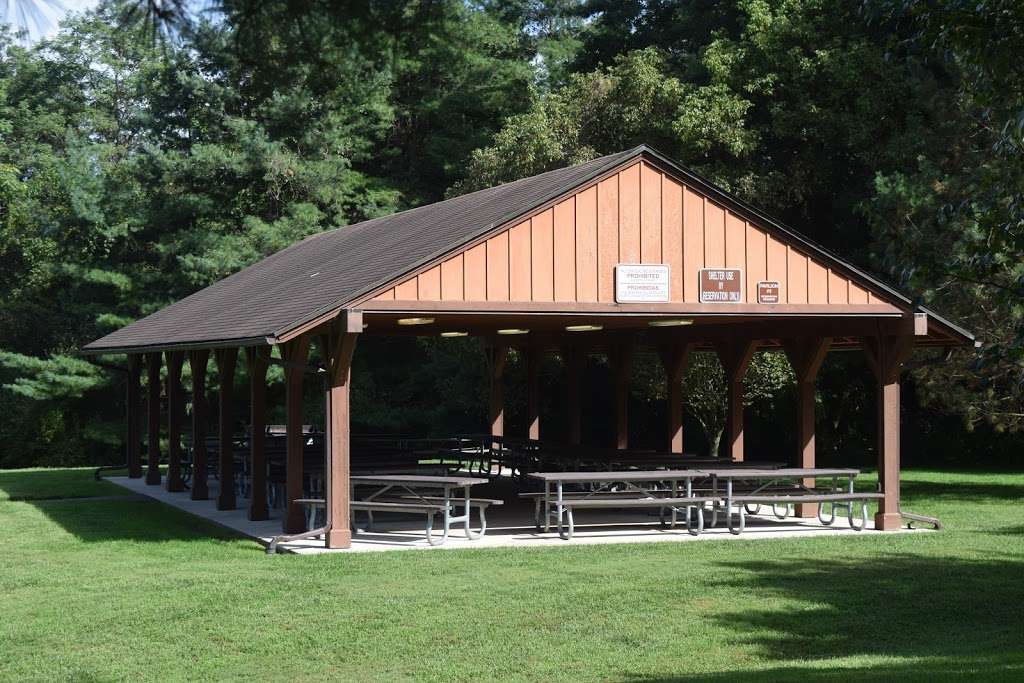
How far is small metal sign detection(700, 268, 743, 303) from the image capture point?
577 inches

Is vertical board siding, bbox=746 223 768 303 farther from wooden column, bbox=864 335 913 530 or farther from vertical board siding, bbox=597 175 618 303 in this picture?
wooden column, bbox=864 335 913 530

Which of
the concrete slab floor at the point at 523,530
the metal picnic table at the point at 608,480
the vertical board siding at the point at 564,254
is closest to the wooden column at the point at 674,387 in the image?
the concrete slab floor at the point at 523,530

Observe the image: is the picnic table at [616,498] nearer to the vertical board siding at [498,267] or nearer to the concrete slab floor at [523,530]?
the concrete slab floor at [523,530]

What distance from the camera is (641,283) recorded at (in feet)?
47.2

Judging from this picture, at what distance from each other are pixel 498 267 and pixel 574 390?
9161 mm

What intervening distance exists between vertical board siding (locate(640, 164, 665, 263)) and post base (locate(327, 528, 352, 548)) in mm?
4067

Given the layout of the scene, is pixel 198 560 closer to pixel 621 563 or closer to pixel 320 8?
pixel 621 563

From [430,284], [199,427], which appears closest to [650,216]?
[430,284]

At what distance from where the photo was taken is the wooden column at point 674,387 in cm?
2039

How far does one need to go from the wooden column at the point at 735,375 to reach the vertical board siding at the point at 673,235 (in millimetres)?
4285

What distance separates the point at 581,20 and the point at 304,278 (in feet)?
89.0

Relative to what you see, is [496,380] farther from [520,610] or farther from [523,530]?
[520,610]

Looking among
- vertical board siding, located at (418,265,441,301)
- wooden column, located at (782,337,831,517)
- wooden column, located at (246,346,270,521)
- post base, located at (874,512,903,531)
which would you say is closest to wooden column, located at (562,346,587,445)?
wooden column, located at (782,337,831,517)

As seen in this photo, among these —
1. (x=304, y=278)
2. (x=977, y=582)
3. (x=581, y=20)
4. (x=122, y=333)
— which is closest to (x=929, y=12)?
(x=977, y=582)
